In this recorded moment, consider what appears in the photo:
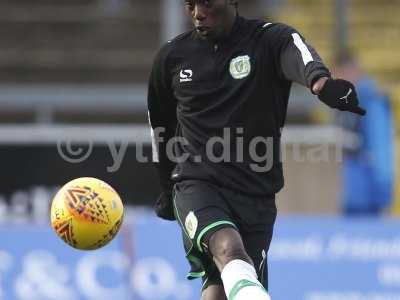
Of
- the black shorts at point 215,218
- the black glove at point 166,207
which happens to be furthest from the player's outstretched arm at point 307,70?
the black glove at point 166,207

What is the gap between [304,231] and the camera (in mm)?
11062

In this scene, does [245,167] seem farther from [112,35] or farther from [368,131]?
[112,35]

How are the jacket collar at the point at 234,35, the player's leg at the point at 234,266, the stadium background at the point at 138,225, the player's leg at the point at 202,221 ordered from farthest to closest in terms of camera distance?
the stadium background at the point at 138,225 → the jacket collar at the point at 234,35 → the player's leg at the point at 202,221 → the player's leg at the point at 234,266

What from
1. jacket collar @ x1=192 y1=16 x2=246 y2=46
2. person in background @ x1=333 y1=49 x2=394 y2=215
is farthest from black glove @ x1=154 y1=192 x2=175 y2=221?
person in background @ x1=333 y1=49 x2=394 y2=215

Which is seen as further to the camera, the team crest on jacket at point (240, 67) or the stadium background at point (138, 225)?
the stadium background at point (138, 225)

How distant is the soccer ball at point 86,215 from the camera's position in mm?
6469

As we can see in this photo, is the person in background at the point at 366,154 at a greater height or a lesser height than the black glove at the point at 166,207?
lesser

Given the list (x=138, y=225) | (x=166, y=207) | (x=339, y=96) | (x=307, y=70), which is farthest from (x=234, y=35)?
(x=138, y=225)

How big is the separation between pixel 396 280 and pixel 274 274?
3.83 ft

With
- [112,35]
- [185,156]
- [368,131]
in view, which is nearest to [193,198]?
[185,156]

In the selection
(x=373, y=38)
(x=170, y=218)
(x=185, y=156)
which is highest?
(x=185, y=156)

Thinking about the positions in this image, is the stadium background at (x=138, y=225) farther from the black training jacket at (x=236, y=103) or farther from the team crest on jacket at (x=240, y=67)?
the team crest on jacket at (x=240, y=67)

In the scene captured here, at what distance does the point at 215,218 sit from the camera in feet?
20.7

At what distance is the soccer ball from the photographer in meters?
6.47
